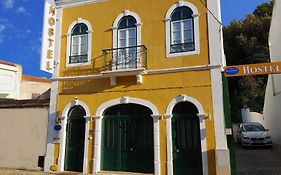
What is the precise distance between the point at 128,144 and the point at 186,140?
228cm

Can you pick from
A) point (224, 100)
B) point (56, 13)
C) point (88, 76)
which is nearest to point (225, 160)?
point (224, 100)

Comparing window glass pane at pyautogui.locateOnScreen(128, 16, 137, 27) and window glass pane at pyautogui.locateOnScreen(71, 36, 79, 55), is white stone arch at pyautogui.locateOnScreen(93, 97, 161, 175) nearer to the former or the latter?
window glass pane at pyautogui.locateOnScreen(71, 36, 79, 55)

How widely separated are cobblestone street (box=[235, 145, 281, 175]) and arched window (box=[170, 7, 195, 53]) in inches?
202

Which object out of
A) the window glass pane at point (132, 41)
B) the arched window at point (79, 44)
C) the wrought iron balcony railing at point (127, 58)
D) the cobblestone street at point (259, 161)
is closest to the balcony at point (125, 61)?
the wrought iron balcony railing at point (127, 58)

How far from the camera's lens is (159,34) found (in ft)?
36.8

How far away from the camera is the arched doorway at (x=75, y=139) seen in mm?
11703

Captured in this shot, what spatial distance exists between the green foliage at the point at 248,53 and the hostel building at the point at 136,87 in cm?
1494

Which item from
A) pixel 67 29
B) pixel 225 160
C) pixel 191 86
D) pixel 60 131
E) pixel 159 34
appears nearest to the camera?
pixel 225 160

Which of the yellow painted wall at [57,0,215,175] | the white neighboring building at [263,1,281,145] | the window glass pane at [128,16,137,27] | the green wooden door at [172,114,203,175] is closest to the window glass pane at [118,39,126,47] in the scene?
the yellow painted wall at [57,0,215,175]

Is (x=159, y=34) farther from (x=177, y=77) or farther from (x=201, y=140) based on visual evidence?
(x=201, y=140)

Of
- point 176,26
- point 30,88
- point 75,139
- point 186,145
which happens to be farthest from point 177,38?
point 30,88

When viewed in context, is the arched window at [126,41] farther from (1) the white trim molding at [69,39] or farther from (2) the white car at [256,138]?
(2) the white car at [256,138]

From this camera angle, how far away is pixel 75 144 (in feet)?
39.0

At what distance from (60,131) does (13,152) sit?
260 centimetres
